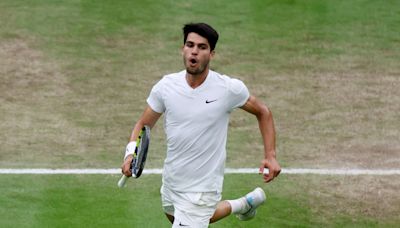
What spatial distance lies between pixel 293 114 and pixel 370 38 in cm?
303

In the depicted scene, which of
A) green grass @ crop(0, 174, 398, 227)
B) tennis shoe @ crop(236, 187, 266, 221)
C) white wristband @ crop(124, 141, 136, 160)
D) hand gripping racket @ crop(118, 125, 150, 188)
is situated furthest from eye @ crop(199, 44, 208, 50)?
green grass @ crop(0, 174, 398, 227)

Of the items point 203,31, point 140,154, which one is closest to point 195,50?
point 203,31

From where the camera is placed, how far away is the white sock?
12.3 m

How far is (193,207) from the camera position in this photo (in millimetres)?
11438

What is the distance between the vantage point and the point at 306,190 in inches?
562

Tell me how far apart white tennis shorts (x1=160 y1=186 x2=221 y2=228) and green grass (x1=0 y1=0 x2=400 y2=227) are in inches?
69.8

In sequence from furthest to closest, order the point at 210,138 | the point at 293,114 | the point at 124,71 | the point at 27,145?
1. the point at 124,71
2. the point at 293,114
3. the point at 27,145
4. the point at 210,138

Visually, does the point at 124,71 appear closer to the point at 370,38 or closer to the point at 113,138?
the point at 113,138

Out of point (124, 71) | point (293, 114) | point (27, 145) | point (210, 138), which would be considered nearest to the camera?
point (210, 138)

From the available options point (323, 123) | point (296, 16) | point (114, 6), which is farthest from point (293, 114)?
point (114, 6)

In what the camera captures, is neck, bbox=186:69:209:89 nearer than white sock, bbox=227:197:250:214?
Yes

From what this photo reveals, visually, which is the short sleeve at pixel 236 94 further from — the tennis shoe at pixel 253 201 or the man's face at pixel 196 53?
the tennis shoe at pixel 253 201

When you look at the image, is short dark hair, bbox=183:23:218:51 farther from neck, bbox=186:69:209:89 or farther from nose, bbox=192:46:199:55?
neck, bbox=186:69:209:89

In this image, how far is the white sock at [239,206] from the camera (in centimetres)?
1231
